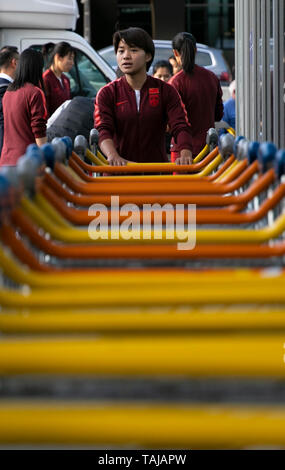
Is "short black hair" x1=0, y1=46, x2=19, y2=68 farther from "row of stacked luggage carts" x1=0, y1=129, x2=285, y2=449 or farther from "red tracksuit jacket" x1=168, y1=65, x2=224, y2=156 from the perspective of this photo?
"row of stacked luggage carts" x1=0, y1=129, x2=285, y2=449

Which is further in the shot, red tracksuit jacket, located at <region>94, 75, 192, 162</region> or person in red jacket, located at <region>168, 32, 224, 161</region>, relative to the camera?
person in red jacket, located at <region>168, 32, 224, 161</region>

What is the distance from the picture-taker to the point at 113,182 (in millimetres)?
4641

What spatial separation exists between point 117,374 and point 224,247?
105cm

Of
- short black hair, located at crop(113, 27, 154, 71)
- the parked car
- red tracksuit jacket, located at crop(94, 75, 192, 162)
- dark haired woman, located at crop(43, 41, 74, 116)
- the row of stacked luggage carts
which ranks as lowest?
the row of stacked luggage carts

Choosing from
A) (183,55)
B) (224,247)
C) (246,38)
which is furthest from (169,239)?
(183,55)

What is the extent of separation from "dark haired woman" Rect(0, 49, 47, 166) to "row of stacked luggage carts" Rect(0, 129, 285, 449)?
445cm

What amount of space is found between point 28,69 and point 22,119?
0.38 m

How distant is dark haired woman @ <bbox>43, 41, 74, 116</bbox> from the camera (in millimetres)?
10672

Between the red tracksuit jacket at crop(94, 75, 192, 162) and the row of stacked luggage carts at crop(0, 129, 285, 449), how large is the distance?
257cm

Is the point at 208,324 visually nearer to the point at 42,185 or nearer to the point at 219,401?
the point at 219,401

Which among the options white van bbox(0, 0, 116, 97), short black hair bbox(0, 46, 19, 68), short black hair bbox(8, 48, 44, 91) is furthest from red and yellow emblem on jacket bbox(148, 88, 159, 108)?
white van bbox(0, 0, 116, 97)

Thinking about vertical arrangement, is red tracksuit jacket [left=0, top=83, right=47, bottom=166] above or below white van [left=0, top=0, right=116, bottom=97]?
below

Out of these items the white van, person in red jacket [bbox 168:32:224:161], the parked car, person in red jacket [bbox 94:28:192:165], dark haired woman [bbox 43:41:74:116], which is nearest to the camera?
person in red jacket [bbox 94:28:192:165]

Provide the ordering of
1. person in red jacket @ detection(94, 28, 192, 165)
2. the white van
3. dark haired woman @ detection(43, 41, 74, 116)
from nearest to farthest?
1. person in red jacket @ detection(94, 28, 192, 165)
2. dark haired woman @ detection(43, 41, 74, 116)
3. the white van
